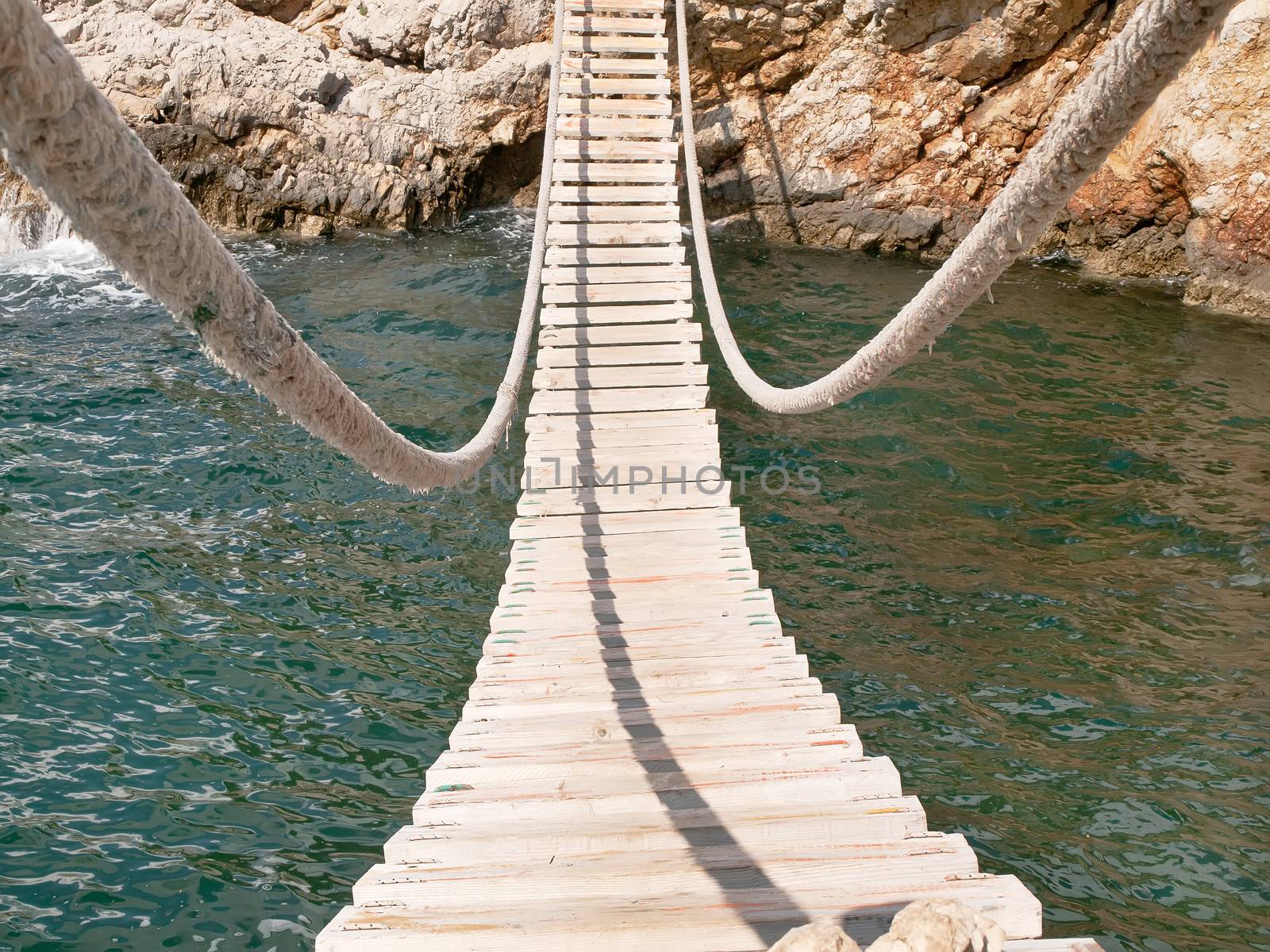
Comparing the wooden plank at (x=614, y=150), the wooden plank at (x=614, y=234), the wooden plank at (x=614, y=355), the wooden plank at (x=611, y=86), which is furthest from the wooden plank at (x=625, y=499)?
the wooden plank at (x=611, y=86)

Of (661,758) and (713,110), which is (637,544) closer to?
(661,758)

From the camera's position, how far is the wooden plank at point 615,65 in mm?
8281

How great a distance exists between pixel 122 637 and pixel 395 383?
322 cm

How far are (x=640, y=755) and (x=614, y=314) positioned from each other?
376cm

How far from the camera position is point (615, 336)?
20.8 feet

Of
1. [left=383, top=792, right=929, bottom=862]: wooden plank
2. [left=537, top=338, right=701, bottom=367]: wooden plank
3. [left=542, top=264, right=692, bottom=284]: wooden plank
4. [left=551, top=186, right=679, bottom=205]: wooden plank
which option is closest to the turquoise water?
[left=383, top=792, right=929, bottom=862]: wooden plank

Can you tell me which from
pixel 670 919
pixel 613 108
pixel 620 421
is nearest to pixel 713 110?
pixel 613 108

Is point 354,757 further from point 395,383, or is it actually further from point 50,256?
point 50,256

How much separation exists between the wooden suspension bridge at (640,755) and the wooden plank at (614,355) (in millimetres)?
18

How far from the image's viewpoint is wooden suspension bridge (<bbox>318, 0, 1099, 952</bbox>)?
2.55 meters

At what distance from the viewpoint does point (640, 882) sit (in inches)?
105

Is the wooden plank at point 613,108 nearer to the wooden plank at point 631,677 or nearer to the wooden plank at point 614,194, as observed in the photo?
the wooden plank at point 614,194

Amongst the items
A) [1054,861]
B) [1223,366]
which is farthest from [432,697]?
[1223,366]

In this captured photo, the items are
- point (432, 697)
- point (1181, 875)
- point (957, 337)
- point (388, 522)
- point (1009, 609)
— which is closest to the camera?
point (1181, 875)
